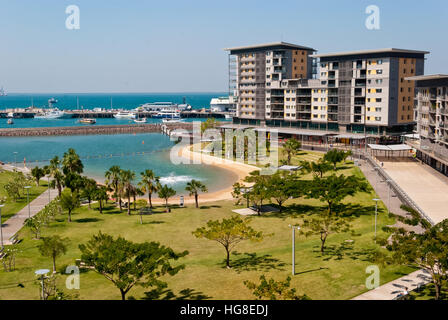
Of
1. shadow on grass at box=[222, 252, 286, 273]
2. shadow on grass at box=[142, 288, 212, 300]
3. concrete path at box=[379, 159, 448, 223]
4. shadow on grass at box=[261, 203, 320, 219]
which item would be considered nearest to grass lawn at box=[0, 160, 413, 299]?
shadow on grass at box=[222, 252, 286, 273]

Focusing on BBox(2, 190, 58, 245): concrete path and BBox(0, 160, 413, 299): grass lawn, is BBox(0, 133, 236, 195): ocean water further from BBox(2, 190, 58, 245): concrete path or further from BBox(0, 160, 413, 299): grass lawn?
BBox(2, 190, 58, 245): concrete path

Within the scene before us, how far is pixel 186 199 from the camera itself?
275ft

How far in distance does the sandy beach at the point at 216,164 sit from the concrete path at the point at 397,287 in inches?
1794

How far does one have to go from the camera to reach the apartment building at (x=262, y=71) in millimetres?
157125

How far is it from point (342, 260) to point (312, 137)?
3925 inches

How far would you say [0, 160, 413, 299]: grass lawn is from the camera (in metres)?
40.7

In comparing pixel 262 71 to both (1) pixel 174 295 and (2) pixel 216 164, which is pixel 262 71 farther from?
(1) pixel 174 295

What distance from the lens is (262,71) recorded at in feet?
531

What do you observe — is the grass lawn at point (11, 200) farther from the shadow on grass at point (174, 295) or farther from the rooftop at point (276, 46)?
the rooftop at point (276, 46)

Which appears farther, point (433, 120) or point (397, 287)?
point (433, 120)

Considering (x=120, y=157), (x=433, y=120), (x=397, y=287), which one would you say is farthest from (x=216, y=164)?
(x=397, y=287)

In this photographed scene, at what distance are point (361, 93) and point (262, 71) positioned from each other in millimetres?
43044

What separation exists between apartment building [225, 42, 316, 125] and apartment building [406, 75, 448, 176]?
62615mm
